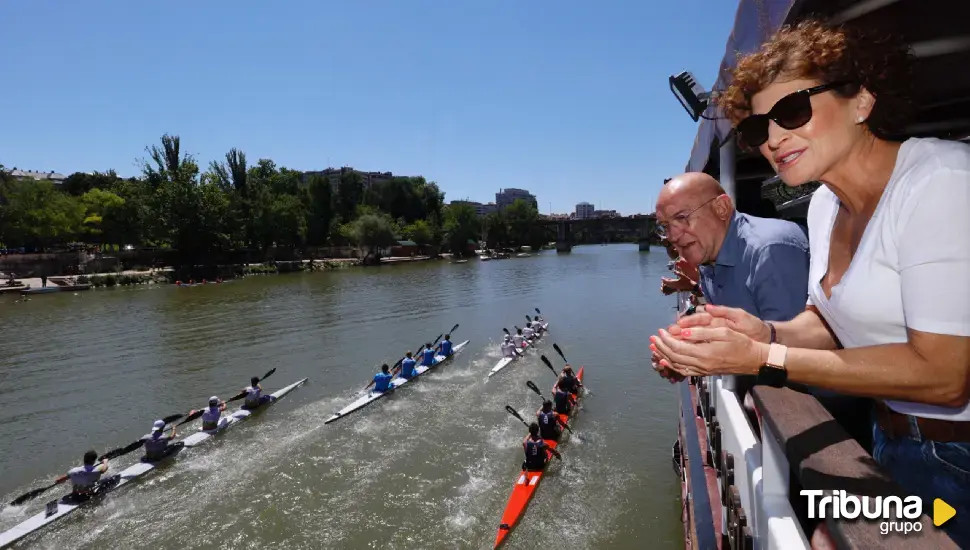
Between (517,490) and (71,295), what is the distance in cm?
5159

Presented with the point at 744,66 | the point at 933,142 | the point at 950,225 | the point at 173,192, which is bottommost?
the point at 950,225

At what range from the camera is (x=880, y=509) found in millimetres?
1330

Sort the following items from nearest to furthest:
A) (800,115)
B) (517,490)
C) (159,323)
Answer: (800,115), (517,490), (159,323)

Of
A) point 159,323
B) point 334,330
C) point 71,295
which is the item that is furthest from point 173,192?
point 334,330

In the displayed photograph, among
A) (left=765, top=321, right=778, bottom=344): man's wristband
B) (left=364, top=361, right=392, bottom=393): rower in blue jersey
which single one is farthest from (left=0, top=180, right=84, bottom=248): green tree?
(left=765, top=321, right=778, bottom=344): man's wristband

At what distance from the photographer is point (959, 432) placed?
1530 mm

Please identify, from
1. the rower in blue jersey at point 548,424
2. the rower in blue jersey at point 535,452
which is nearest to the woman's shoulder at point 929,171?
the rower in blue jersey at point 535,452

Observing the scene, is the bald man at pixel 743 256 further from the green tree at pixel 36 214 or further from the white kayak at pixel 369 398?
the green tree at pixel 36 214

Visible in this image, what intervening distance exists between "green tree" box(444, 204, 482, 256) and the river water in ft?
210

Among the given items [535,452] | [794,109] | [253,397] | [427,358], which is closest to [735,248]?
[794,109]

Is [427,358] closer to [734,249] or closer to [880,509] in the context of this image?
[734,249]

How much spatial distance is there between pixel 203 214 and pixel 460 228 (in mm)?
47444

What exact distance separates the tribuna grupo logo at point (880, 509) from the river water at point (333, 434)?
10400 millimetres

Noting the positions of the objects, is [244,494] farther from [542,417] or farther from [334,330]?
[334,330]
